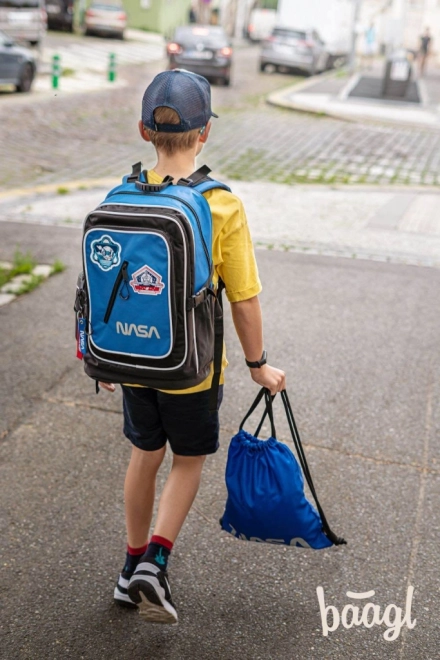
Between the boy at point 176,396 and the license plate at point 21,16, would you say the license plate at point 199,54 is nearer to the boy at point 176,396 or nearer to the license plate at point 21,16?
the license plate at point 21,16

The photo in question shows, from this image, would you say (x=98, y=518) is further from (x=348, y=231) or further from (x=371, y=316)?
(x=348, y=231)

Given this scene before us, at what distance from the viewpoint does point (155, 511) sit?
11.4ft

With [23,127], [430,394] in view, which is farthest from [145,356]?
[23,127]

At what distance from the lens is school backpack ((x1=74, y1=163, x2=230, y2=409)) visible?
232cm

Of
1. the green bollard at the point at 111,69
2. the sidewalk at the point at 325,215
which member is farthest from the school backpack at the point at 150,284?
the green bollard at the point at 111,69

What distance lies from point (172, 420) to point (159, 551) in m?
0.45

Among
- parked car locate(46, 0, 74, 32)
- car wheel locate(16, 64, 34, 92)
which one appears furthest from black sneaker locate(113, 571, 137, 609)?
parked car locate(46, 0, 74, 32)

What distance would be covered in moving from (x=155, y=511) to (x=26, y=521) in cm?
53

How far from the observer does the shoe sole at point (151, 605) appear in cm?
262

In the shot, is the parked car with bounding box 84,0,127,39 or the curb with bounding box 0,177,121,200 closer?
the curb with bounding box 0,177,121,200

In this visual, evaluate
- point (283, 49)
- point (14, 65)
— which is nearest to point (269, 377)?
point (14, 65)

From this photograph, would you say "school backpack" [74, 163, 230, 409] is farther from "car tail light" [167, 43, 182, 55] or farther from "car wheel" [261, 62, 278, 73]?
"car wheel" [261, 62, 278, 73]

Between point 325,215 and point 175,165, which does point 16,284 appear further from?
point 325,215

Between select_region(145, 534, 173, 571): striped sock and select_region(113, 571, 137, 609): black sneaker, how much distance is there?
0.20 metres
